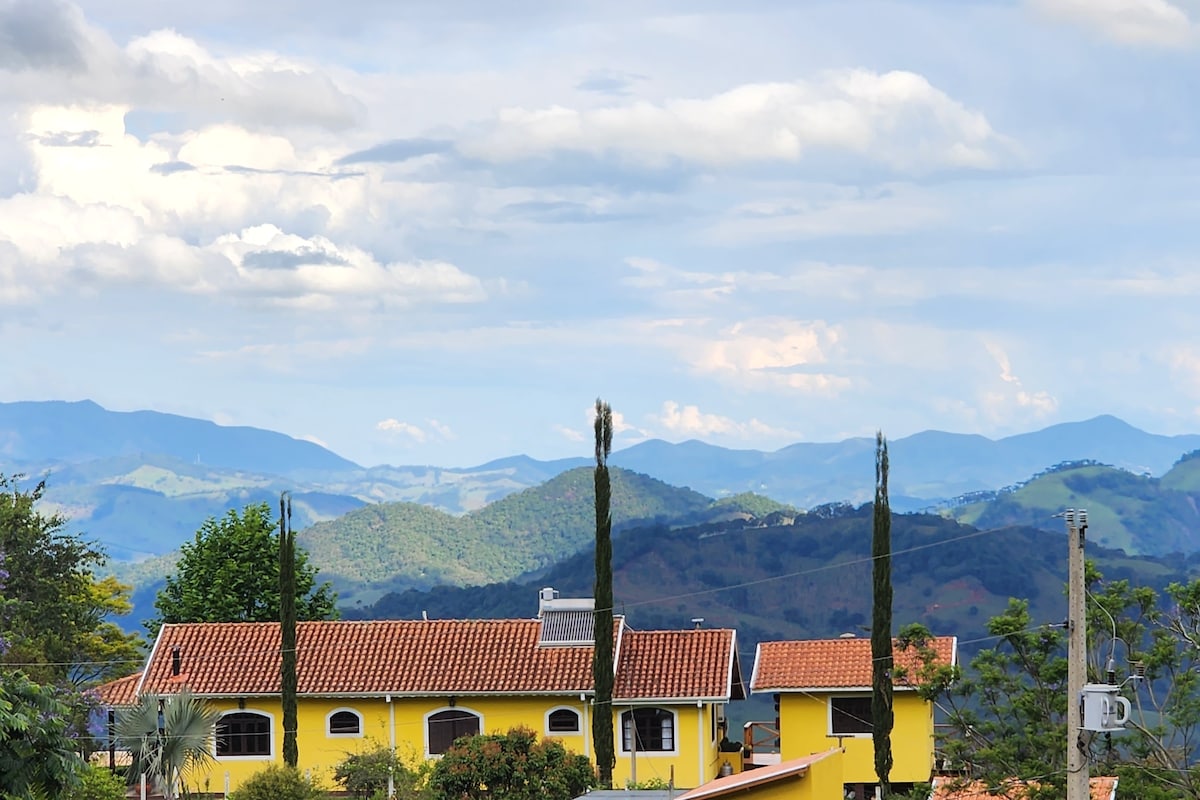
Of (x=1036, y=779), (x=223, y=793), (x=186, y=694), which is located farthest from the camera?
(x=223, y=793)

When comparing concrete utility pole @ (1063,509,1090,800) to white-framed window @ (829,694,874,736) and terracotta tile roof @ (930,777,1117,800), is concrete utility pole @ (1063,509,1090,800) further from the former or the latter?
white-framed window @ (829,694,874,736)

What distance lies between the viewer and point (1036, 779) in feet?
119

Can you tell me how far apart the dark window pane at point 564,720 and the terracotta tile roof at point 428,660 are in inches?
33.6

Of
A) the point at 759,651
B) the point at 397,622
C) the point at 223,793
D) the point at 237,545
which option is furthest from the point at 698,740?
the point at 237,545

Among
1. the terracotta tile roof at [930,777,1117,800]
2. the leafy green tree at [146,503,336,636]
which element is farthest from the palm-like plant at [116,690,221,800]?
the leafy green tree at [146,503,336,636]

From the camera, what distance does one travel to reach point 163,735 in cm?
4066

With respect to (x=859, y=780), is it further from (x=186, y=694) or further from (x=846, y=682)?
(x=186, y=694)

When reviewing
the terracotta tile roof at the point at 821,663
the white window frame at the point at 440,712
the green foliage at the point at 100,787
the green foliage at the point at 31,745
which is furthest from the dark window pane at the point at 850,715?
the green foliage at the point at 31,745

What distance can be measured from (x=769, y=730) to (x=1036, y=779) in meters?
18.5

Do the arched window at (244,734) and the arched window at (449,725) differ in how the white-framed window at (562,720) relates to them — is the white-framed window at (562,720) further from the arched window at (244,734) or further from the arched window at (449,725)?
the arched window at (244,734)

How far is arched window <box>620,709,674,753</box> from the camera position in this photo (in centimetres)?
4897

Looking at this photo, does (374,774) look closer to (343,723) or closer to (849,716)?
(343,723)

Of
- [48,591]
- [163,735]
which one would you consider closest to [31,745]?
[163,735]

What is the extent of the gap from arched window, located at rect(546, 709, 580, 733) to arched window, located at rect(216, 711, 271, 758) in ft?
26.2
